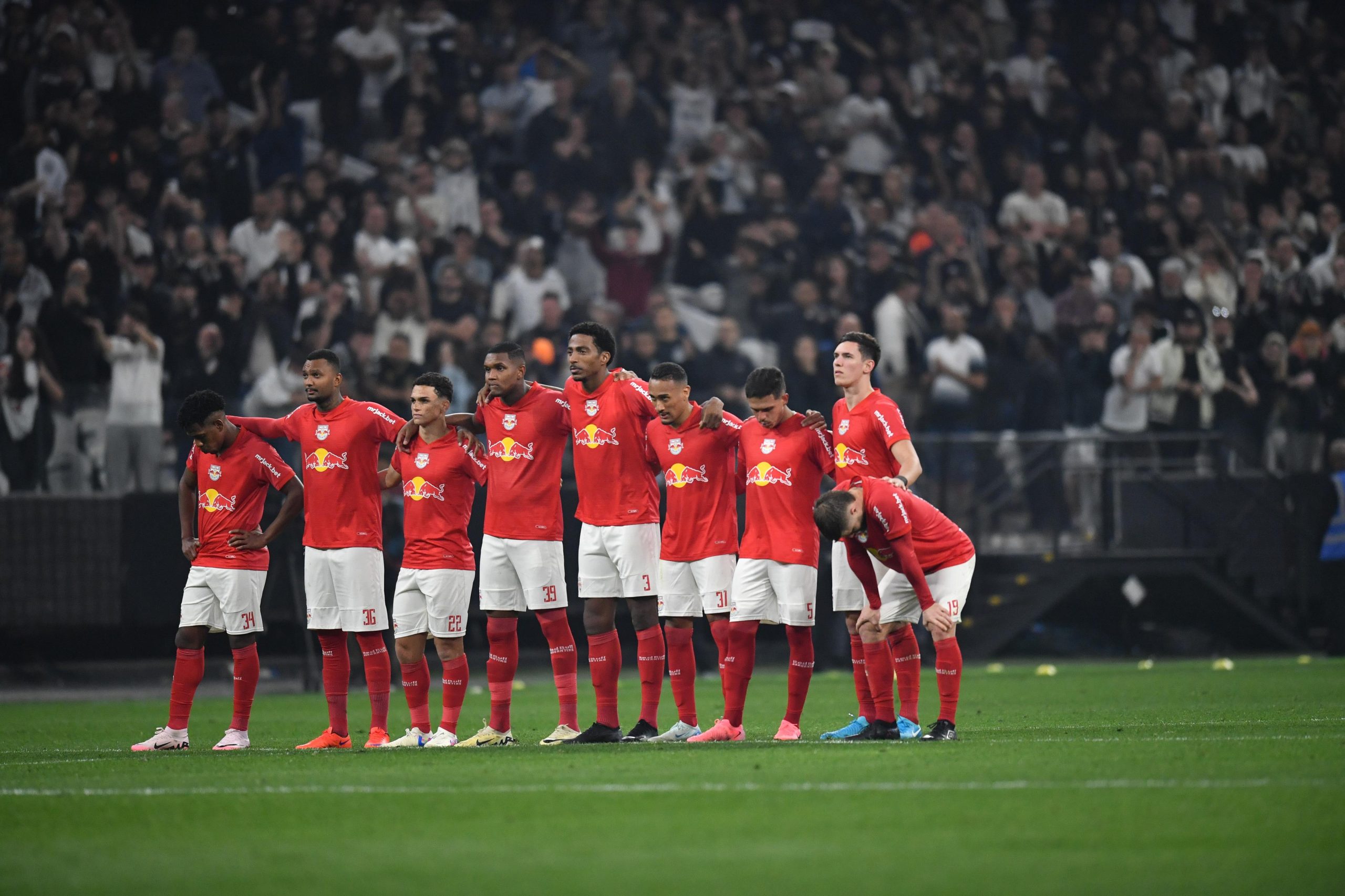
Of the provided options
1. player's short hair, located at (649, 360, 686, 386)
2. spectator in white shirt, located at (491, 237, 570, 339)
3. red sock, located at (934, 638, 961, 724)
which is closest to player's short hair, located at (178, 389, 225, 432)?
player's short hair, located at (649, 360, 686, 386)

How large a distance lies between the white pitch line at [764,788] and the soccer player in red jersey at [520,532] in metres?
2.59

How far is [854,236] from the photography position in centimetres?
2202

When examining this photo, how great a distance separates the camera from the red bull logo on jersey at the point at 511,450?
35.3 ft

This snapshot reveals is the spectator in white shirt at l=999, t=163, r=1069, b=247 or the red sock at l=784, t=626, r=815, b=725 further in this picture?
the spectator in white shirt at l=999, t=163, r=1069, b=247

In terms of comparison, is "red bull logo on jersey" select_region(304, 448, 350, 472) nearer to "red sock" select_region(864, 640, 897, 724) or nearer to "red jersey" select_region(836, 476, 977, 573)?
"red jersey" select_region(836, 476, 977, 573)

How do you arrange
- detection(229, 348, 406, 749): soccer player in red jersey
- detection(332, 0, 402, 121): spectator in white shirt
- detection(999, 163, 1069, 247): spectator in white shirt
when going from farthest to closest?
detection(332, 0, 402, 121): spectator in white shirt
detection(999, 163, 1069, 247): spectator in white shirt
detection(229, 348, 406, 749): soccer player in red jersey

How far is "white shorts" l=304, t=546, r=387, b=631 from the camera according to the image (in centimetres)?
1068

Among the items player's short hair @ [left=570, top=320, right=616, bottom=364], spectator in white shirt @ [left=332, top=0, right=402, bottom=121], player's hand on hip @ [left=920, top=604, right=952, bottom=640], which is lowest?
player's hand on hip @ [left=920, top=604, right=952, bottom=640]

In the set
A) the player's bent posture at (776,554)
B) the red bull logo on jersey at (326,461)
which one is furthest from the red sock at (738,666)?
the red bull logo on jersey at (326,461)

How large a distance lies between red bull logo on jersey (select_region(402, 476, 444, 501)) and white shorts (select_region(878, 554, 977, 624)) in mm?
2766

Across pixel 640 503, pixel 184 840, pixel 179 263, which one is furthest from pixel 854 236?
pixel 184 840

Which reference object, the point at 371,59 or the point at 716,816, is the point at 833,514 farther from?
the point at 371,59

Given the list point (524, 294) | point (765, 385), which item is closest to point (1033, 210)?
point (524, 294)

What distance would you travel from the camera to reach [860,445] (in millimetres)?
10453
